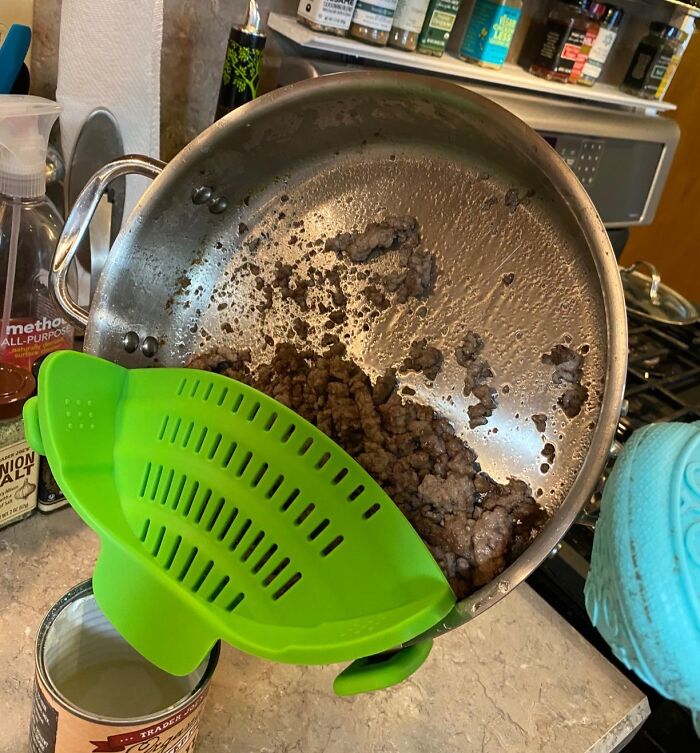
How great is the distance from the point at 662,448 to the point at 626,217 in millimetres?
825

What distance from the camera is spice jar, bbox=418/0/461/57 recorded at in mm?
766

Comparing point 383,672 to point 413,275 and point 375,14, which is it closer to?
point 413,275

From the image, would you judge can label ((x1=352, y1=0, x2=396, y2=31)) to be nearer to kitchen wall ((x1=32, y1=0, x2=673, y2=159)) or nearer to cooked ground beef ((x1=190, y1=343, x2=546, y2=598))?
kitchen wall ((x1=32, y1=0, x2=673, y2=159))

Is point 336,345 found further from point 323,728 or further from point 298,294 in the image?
point 323,728

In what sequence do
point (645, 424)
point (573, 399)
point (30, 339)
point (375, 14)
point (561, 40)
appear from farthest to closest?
1. point (561, 40)
2. point (645, 424)
3. point (375, 14)
4. point (30, 339)
5. point (573, 399)

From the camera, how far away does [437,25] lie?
78cm

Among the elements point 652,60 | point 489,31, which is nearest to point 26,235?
point 489,31

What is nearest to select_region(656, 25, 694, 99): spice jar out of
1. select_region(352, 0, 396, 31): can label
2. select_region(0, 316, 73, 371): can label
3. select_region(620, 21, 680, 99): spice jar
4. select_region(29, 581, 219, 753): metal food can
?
select_region(620, 21, 680, 99): spice jar

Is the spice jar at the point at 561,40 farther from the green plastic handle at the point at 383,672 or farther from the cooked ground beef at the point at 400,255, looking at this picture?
the green plastic handle at the point at 383,672

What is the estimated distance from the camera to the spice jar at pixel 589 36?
0.93 meters

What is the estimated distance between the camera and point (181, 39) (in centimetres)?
71

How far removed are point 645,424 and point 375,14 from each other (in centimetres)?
52

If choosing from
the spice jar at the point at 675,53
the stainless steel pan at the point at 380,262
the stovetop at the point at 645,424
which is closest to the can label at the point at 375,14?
the stainless steel pan at the point at 380,262

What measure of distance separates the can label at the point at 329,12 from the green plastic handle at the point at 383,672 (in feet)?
1.85
